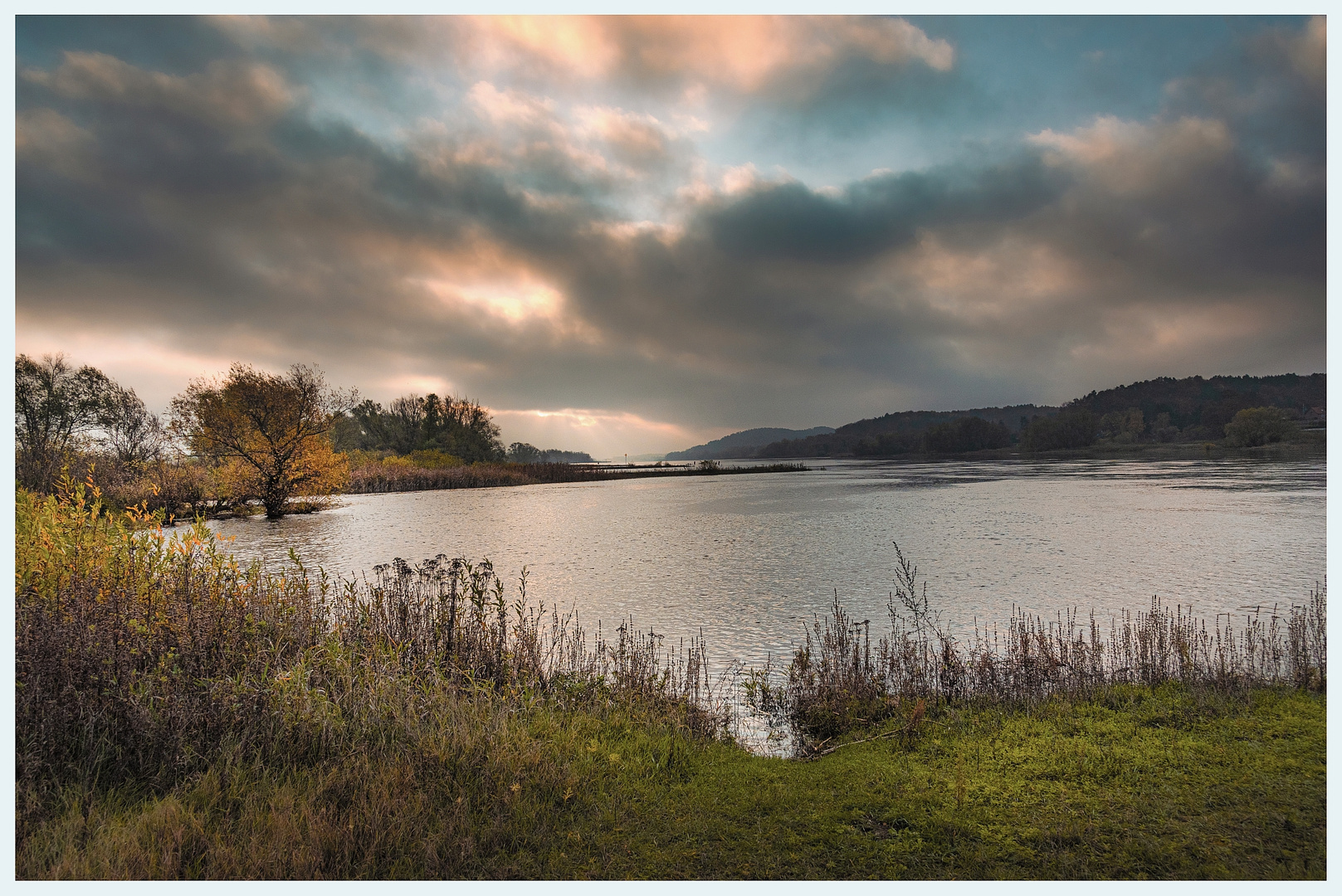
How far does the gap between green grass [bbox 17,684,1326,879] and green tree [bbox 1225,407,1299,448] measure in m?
62.8

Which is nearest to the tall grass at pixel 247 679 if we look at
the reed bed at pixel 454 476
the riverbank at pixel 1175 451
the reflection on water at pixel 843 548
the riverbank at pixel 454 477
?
the reflection on water at pixel 843 548

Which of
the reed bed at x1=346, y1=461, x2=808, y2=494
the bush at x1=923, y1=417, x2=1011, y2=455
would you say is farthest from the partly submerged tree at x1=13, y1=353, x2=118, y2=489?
the bush at x1=923, y1=417, x2=1011, y2=455

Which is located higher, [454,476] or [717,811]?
[454,476]

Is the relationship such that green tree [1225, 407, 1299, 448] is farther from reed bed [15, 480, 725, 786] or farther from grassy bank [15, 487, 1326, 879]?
reed bed [15, 480, 725, 786]

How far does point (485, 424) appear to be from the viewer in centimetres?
8800

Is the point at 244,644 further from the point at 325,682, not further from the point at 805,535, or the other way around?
the point at 805,535

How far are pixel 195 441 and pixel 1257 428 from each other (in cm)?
8352

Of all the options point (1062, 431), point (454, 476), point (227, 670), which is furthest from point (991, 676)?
point (1062, 431)

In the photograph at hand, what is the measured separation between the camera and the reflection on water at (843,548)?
12.0 m

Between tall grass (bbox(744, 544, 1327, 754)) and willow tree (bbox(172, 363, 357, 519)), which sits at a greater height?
willow tree (bbox(172, 363, 357, 519))

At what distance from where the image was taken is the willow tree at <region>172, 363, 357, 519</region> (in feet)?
103

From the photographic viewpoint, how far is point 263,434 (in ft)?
105

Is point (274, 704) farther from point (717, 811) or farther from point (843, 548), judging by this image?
point (843, 548)

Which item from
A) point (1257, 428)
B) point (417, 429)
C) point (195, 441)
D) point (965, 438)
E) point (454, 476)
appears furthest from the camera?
point (965, 438)
